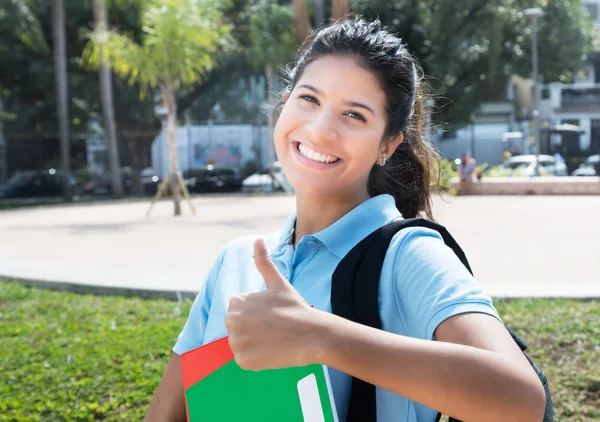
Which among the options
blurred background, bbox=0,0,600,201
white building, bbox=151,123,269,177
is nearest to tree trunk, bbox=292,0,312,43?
blurred background, bbox=0,0,600,201

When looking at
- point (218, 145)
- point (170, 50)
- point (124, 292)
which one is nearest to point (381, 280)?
point (124, 292)

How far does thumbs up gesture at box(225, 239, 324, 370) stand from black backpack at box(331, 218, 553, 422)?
0.62 feet

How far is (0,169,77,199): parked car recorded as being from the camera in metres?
28.9

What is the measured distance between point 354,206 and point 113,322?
147 inches

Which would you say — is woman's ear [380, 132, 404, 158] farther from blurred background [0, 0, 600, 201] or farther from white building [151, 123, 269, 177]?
white building [151, 123, 269, 177]

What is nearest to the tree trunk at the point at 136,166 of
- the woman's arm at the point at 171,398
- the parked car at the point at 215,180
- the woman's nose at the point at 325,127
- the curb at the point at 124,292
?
the parked car at the point at 215,180

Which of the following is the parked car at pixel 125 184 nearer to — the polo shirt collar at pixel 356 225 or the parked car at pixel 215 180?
the parked car at pixel 215 180

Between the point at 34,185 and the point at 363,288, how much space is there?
2965 centimetres

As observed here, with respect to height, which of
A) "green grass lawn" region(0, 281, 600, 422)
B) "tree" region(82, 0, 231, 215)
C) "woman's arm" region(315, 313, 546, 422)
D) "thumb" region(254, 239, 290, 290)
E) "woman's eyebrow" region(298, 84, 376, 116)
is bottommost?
"green grass lawn" region(0, 281, 600, 422)

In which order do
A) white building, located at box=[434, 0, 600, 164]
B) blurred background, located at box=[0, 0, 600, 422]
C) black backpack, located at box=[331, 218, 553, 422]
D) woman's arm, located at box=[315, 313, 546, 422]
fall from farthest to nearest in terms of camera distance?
white building, located at box=[434, 0, 600, 164]
blurred background, located at box=[0, 0, 600, 422]
black backpack, located at box=[331, 218, 553, 422]
woman's arm, located at box=[315, 313, 546, 422]

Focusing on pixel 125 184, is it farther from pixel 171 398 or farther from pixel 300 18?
pixel 171 398

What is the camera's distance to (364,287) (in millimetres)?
1441

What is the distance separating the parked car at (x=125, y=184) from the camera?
99.8ft

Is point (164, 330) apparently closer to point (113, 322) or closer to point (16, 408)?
point (113, 322)
